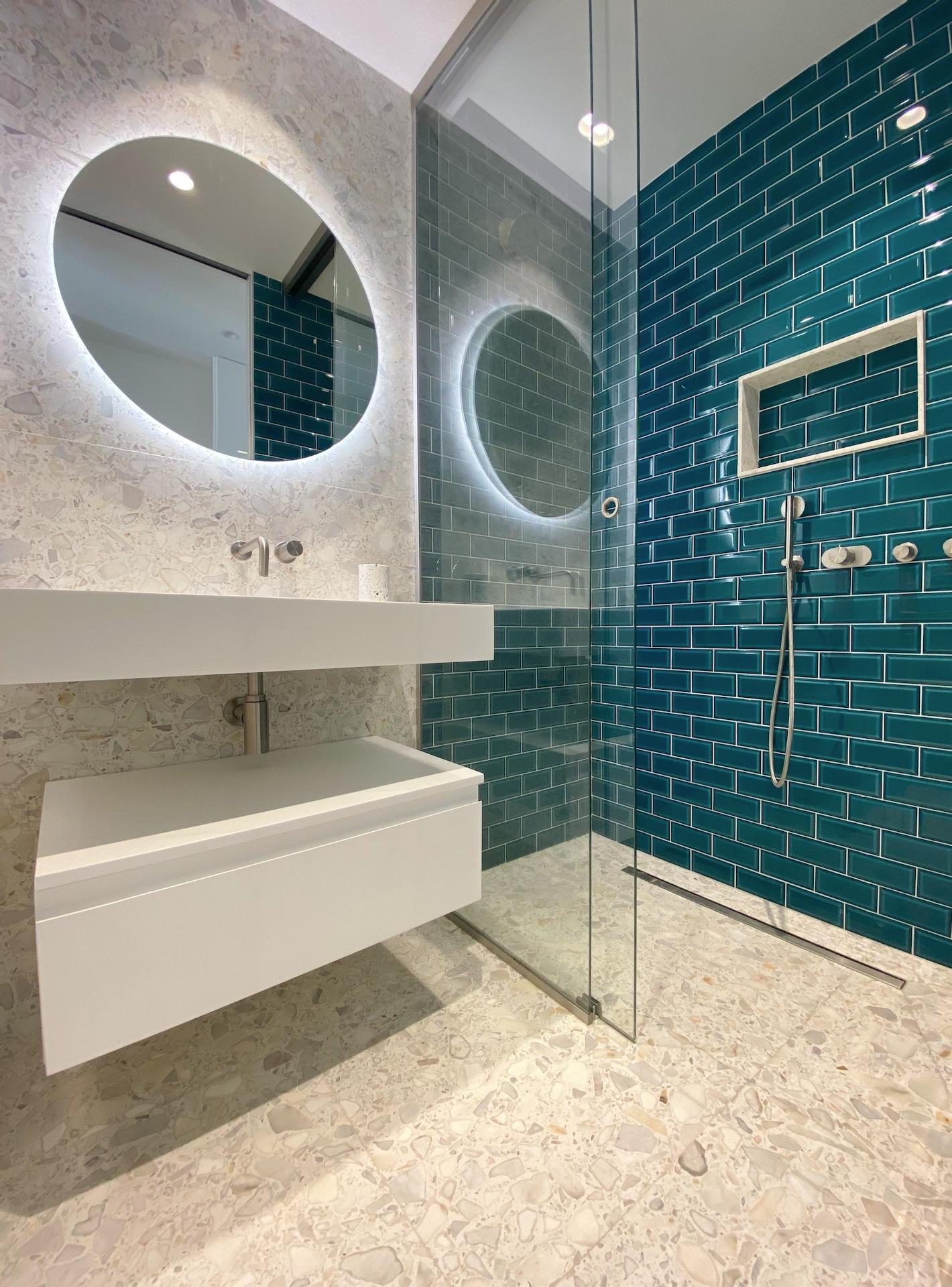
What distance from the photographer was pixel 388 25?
5.14ft

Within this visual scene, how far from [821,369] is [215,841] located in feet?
6.92

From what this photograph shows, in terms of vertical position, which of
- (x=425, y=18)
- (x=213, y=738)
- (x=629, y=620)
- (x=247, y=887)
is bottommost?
(x=247, y=887)

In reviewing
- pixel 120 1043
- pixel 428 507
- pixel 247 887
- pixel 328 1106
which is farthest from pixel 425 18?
pixel 328 1106

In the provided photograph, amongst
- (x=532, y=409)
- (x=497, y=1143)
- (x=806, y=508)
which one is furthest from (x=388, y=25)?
(x=497, y=1143)

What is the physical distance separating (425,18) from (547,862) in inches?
92.8

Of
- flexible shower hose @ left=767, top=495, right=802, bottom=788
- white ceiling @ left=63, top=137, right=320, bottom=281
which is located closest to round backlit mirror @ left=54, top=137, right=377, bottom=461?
white ceiling @ left=63, top=137, right=320, bottom=281

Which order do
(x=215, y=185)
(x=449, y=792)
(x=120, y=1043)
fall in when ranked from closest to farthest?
(x=120, y=1043)
(x=449, y=792)
(x=215, y=185)

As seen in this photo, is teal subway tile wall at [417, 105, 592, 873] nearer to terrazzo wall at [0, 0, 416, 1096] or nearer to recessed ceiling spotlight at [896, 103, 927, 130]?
terrazzo wall at [0, 0, 416, 1096]

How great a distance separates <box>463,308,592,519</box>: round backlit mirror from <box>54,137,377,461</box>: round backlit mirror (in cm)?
37

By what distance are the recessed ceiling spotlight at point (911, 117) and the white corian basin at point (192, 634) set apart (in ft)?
6.15

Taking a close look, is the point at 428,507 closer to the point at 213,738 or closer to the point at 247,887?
the point at 213,738

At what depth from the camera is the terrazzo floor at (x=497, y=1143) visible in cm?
83

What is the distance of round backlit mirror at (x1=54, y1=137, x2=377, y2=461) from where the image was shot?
1272mm

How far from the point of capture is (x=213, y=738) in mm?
1447
